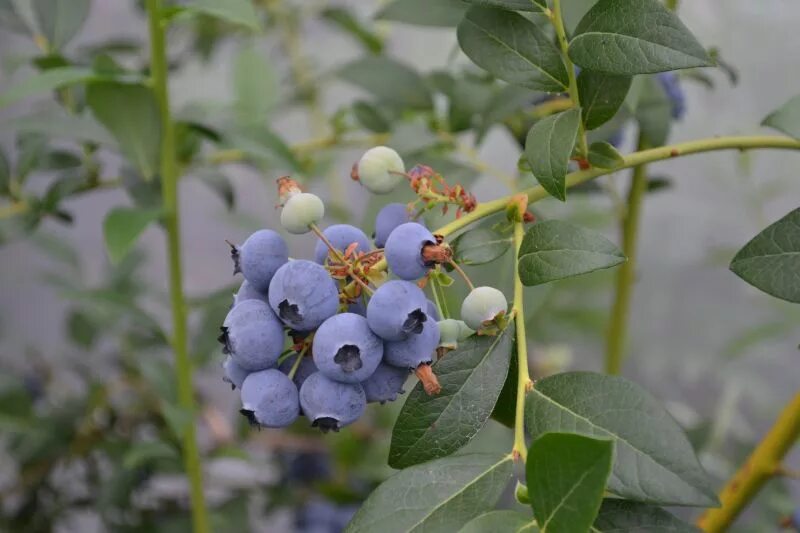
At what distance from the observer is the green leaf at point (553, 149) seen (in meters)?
0.45

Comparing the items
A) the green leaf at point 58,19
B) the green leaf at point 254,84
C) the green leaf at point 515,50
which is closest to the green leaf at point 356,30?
the green leaf at point 254,84

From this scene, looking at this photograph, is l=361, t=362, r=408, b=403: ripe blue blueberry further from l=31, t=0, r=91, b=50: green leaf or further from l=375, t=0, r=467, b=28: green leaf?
l=31, t=0, r=91, b=50: green leaf

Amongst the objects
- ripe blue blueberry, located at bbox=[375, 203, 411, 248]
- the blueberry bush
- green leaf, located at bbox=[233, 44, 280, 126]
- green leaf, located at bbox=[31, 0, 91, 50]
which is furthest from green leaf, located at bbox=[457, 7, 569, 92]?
green leaf, located at bbox=[233, 44, 280, 126]

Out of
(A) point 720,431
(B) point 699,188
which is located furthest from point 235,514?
(B) point 699,188

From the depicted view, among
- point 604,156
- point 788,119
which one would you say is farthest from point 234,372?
point 788,119

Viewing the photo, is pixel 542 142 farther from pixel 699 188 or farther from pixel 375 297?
pixel 699 188

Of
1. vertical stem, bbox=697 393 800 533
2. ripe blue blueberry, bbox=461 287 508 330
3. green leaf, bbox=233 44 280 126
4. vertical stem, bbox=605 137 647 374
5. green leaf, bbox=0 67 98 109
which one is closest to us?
ripe blue blueberry, bbox=461 287 508 330

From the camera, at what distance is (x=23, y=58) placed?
953mm

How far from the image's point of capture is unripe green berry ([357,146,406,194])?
49 centimetres

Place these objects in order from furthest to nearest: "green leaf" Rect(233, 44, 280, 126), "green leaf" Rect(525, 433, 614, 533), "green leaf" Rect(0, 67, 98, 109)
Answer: "green leaf" Rect(233, 44, 280, 126) < "green leaf" Rect(0, 67, 98, 109) < "green leaf" Rect(525, 433, 614, 533)

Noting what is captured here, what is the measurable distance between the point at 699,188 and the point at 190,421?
4.82ft

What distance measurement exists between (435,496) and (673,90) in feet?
1.67

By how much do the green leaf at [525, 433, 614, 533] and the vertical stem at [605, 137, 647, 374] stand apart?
1.69 ft

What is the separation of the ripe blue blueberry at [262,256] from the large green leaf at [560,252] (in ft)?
0.42
